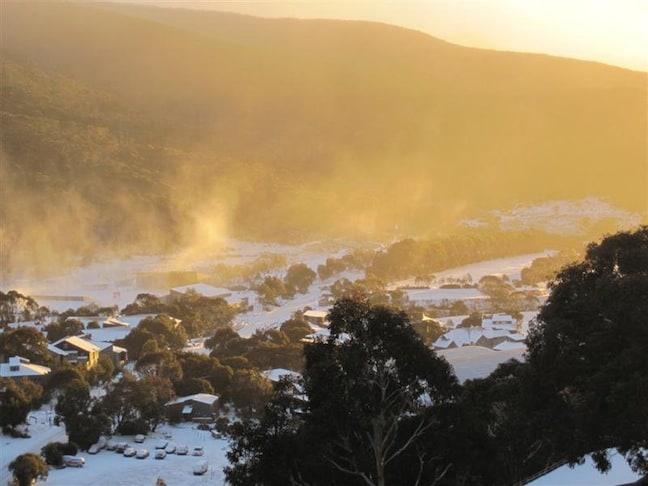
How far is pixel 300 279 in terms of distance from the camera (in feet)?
145

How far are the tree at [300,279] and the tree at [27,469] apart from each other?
95.7 feet

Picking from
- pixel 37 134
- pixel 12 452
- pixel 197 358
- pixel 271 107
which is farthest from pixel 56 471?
pixel 271 107

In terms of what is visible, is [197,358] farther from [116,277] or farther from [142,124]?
[142,124]

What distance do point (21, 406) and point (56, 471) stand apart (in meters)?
3.00

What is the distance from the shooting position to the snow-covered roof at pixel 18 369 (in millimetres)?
21109

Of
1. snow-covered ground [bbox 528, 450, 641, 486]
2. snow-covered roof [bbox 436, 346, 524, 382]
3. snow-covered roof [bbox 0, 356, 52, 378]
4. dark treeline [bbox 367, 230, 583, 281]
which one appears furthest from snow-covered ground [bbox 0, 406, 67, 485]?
dark treeline [bbox 367, 230, 583, 281]

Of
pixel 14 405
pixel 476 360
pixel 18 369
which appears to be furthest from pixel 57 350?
pixel 476 360

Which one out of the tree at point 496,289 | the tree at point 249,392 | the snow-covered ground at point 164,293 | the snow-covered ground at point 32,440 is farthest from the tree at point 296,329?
the tree at point 496,289

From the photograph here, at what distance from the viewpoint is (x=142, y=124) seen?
99000mm

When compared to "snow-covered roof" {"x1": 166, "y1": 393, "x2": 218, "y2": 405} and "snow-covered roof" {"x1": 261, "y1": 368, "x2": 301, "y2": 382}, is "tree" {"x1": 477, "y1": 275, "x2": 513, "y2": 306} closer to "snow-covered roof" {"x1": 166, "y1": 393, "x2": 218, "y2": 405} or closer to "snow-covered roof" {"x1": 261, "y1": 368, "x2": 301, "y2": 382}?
"snow-covered roof" {"x1": 261, "y1": 368, "x2": 301, "y2": 382}

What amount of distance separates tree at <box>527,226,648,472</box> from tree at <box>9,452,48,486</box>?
956 centimetres

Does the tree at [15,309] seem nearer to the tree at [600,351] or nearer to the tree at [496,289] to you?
the tree at [496,289]

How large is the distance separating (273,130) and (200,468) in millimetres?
94736

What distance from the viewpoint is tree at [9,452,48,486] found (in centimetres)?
1384
